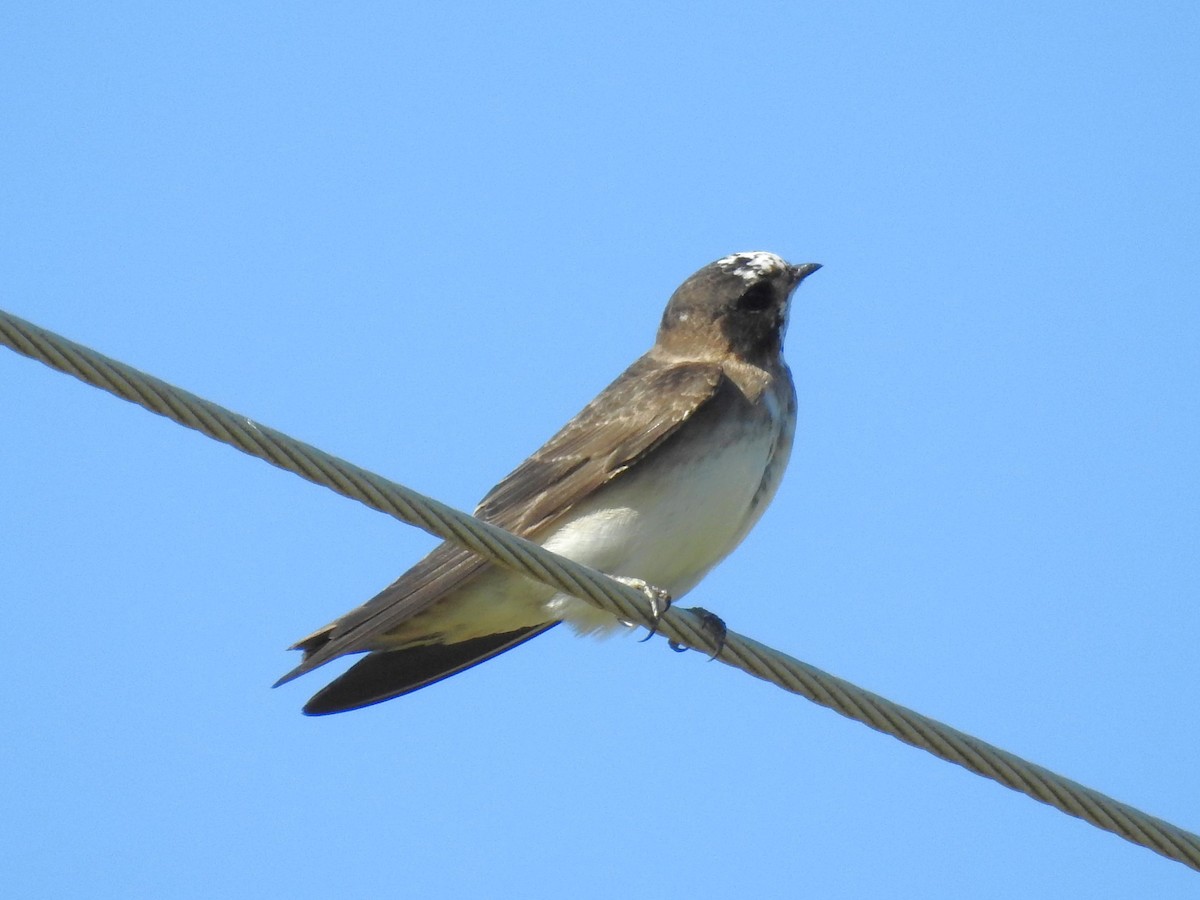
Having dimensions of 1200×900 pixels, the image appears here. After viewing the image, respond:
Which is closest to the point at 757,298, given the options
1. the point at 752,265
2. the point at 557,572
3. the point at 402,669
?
the point at 752,265

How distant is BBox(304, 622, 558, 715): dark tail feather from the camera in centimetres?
824

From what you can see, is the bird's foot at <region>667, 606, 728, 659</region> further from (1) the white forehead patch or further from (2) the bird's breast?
(1) the white forehead patch

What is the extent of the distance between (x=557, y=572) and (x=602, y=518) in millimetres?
2396

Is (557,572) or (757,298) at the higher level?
(757,298)

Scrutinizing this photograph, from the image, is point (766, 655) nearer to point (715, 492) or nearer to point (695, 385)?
point (715, 492)

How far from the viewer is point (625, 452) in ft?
26.8

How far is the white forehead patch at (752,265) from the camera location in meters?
9.56

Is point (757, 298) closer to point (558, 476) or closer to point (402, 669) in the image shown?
point (558, 476)

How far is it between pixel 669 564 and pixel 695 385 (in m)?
0.86

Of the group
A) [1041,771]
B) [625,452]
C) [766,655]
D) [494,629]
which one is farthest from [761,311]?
[1041,771]

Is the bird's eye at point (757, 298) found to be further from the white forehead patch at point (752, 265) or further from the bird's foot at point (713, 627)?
the bird's foot at point (713, 627)

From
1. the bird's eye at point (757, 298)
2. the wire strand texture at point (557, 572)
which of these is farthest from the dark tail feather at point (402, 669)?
the wire strand texture at point (557, 572)

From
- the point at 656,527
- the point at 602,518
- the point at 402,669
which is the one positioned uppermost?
the point at 602,518

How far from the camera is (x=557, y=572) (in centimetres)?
567
